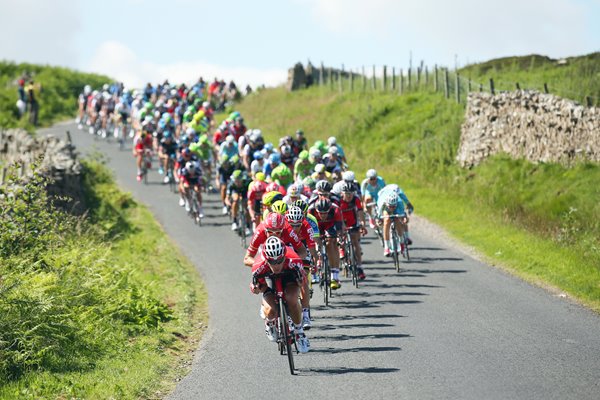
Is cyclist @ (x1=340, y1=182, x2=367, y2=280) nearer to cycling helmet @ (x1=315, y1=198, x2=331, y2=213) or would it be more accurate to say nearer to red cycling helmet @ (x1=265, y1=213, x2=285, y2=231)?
cycling helmet @ (x1=315, y1=198, x2=331, y2=213)

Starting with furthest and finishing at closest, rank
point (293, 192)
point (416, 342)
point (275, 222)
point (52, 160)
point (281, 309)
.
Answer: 1. point (52, 160)
2. point (293, 192)
3. point (416, 342)
4. point (275, 222)
5. point (281, 309)

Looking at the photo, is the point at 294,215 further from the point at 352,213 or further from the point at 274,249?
the point at 352,213

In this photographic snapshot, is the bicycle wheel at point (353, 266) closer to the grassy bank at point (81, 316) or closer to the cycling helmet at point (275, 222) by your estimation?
the grassy bank at point (81, 316)

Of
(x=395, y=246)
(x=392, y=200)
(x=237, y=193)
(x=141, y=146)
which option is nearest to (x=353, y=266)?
(x=395, y=246)

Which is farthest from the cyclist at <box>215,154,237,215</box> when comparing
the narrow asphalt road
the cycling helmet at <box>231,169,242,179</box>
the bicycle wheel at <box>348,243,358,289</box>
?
the bicycle wheel at <box>348,243,358,289</box>

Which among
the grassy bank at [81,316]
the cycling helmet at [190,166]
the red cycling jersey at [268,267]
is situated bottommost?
the grassy bank at [81,316]

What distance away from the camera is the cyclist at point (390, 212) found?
20703mm

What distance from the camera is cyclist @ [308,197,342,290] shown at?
17812 mm

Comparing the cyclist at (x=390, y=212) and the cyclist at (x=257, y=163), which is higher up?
the cyclist at (x=257, y=163)

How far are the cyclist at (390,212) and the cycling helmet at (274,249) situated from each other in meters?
8.10

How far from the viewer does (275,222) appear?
1398cm

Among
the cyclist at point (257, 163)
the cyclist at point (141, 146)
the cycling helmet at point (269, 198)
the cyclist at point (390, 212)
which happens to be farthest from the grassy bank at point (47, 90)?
the cycling helmet at point (269, 198)

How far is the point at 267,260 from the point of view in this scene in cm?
1297

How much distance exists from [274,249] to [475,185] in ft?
61.6
